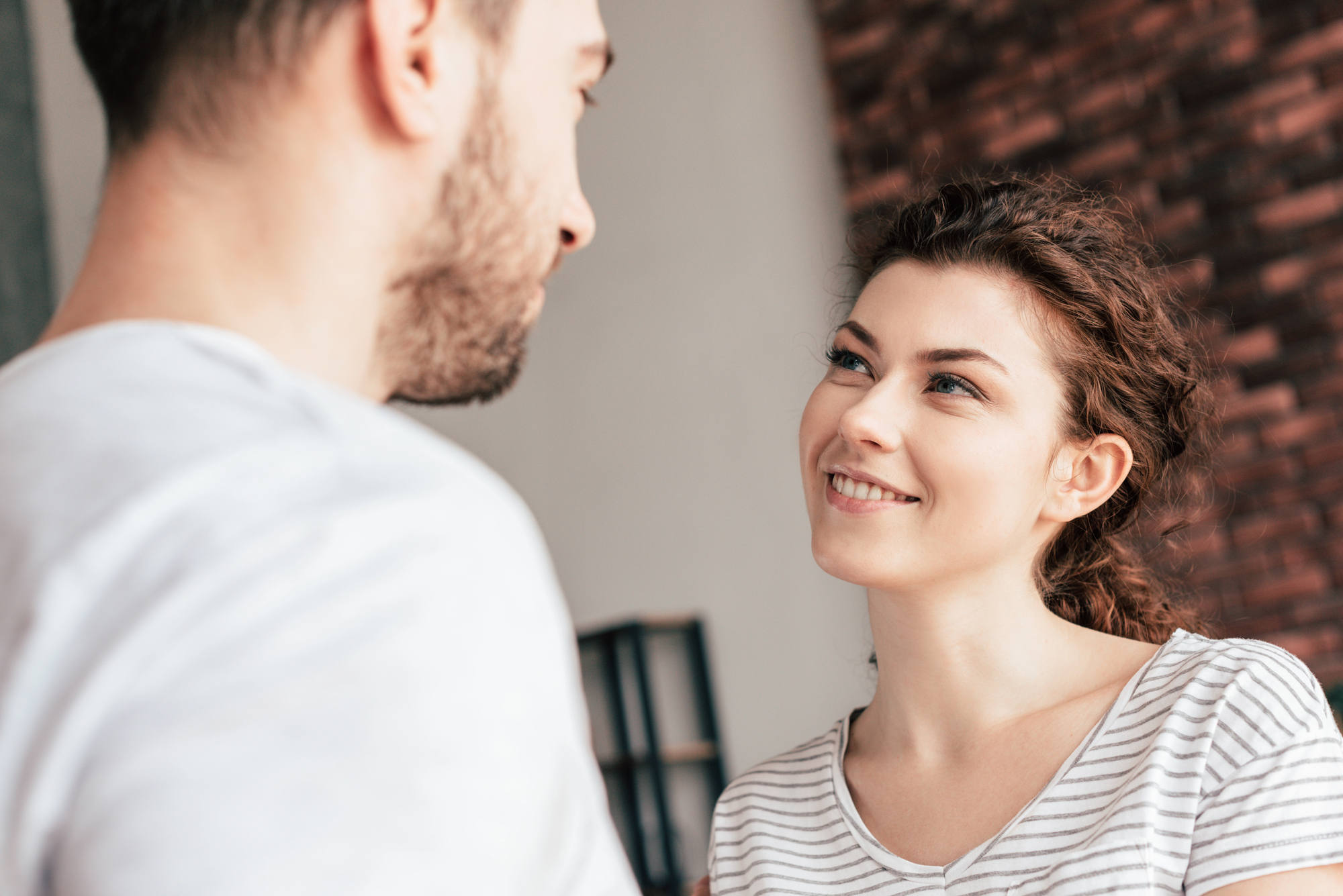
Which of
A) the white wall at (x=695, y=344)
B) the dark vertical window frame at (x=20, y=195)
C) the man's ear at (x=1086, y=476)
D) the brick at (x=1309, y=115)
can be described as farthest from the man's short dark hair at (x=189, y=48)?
the dark vertical window frame at (x=20, y=195)

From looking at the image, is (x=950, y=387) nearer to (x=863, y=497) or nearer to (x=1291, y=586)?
(x=863, y=497)

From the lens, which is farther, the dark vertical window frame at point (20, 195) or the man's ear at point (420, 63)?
the dark vertical window frame at point (20, 195)

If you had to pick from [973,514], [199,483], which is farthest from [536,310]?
[973,514]

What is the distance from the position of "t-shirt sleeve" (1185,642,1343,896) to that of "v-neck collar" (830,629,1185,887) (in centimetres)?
14

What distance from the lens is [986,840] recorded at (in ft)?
4.17

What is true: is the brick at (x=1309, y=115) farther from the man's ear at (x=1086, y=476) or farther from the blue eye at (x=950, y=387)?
the blue eye at (x=950, y=387)

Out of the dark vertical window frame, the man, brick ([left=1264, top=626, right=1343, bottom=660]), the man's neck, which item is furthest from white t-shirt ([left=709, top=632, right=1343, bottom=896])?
the dark vertical window frame

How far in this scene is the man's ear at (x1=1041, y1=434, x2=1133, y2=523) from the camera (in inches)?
58.7

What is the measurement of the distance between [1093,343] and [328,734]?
1.34 meters

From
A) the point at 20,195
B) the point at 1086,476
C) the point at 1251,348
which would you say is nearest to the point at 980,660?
the point at 1086,476

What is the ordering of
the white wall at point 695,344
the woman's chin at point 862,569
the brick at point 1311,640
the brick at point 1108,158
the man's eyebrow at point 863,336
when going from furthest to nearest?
the white wall at point 695,344 < the brick at point 1108,158 < the brick at point 1311,640 < the man's eyebrow at point 863,336 < the woman's chin at point 862,569

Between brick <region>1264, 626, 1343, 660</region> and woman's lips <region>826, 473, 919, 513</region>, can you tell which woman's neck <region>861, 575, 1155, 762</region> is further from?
brick <region>1264, 626, 1343, 660</region>

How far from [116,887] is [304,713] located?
0.27 feet

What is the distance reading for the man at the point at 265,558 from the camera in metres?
0.40
